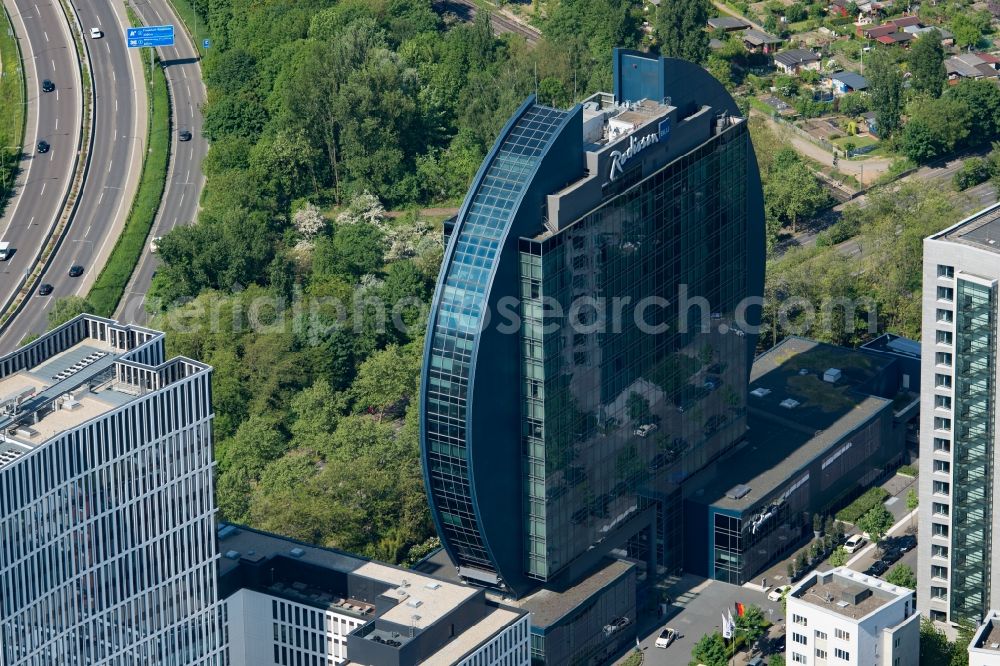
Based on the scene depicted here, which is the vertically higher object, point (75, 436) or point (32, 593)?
point (75, 436)

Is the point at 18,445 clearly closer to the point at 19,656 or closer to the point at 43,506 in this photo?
the point at 43,506

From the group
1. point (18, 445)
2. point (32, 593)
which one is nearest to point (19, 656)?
point (32, 593)

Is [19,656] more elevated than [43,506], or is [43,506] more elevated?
[43,506]

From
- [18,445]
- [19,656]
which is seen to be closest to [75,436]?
[18,445]

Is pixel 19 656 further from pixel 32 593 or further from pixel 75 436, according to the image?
pixel 75 436

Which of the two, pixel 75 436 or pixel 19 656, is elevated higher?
pixel 75 436

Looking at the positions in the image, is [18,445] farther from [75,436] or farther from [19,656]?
[19,656]
